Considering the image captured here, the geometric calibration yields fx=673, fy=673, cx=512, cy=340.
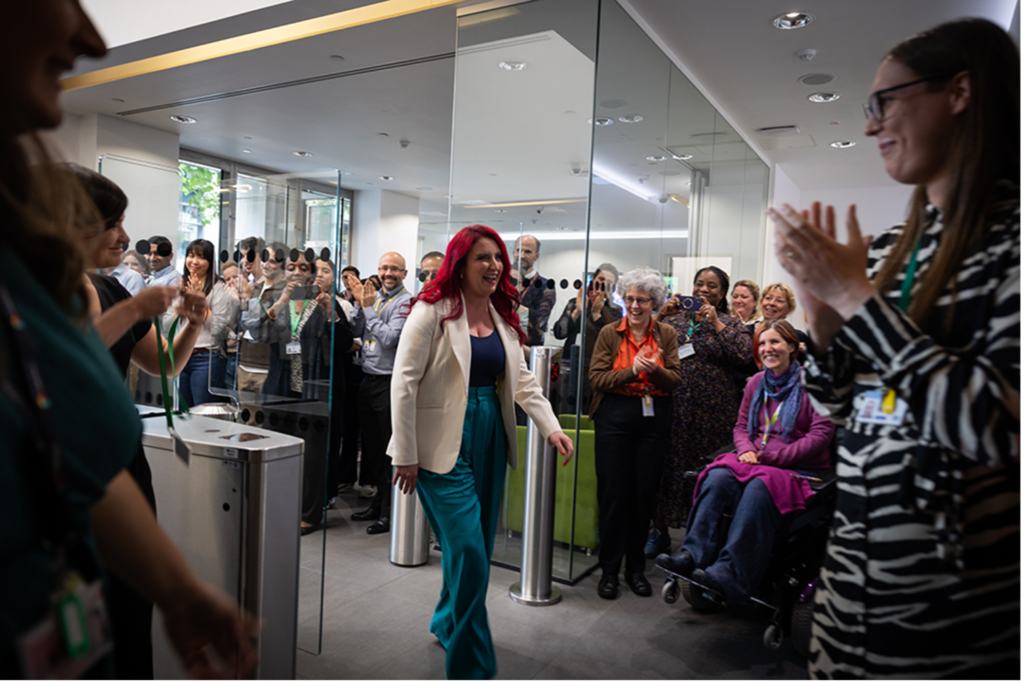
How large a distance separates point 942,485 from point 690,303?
3.28 metres

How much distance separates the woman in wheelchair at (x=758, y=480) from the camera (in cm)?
273

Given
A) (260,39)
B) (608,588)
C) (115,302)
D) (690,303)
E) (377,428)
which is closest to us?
(115,302)

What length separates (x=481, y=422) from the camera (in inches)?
98.7

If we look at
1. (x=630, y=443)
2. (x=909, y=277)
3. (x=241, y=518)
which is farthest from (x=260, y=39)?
(x=909, y=277)

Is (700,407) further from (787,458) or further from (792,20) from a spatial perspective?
(792,20)

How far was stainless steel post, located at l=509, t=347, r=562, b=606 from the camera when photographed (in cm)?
325

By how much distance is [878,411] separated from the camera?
99cm

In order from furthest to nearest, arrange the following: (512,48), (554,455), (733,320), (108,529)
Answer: (733,320) → (512,48) → (554,455) → (108,529)

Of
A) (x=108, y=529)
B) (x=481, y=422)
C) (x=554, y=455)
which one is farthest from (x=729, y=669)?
(x=108, y=529)

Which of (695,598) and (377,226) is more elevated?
(377,226)

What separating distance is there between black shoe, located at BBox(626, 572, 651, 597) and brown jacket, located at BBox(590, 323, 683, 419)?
0.83 metres

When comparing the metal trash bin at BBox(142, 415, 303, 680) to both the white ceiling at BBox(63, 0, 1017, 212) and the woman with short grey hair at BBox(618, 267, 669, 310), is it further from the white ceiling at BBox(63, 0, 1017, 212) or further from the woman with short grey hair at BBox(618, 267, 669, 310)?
the white ceiling at BBox(63, 0, 1017, 212)

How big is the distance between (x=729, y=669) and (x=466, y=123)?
9.84 ft

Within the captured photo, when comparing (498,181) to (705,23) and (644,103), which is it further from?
(705,23)
